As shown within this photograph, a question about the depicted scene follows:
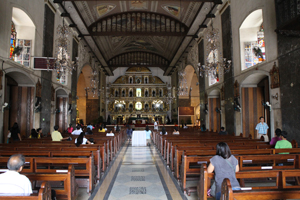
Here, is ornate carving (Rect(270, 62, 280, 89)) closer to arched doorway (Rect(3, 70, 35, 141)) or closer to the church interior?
the church interior

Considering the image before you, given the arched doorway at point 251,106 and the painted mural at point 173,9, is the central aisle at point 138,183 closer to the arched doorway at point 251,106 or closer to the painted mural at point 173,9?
the arched doorway at point 251,106

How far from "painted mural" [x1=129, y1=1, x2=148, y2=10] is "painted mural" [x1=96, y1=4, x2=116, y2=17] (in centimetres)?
131

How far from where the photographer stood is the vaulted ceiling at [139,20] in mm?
13234

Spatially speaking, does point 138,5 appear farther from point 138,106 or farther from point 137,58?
point 138,106

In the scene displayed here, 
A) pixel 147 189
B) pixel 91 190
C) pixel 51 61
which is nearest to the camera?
pixel 91 190

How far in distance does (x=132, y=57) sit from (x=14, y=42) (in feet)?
61.7

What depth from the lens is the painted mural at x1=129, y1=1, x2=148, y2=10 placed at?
49.7 ft

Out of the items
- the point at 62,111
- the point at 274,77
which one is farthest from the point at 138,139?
the point at 274,77

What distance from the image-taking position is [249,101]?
1027 centimetres

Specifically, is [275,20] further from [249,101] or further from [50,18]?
[50,18]

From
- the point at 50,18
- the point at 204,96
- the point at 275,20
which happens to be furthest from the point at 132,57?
the point at 275,20

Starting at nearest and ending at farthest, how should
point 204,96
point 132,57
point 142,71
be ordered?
point 204,96
point 132,57
point 142,71

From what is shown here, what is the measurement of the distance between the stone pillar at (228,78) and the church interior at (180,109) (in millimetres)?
53

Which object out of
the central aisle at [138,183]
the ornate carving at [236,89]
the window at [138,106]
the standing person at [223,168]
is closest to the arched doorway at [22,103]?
the central aisle at [138,183]
